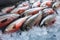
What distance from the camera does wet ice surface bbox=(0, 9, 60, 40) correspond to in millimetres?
1221

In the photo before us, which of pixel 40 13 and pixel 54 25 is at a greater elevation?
pixel 40 13

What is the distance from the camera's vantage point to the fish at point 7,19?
127 centimetres

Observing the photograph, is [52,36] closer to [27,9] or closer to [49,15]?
[49,15]

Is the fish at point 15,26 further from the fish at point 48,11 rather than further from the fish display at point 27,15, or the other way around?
the fish at point 48,11

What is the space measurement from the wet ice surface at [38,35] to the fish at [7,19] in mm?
102

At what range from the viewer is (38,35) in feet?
4.08

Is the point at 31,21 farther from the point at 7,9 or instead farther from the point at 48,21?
the point at 7,9

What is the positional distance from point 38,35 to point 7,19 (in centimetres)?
32

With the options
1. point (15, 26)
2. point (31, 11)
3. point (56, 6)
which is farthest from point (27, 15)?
point (56, 6)

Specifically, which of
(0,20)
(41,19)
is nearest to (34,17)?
(41,19)

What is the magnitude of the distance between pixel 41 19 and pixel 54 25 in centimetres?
13

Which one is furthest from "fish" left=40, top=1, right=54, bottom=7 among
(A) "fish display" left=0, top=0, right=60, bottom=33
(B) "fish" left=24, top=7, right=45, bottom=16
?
(B) "fish" left=24, top=7, right=45, bottom=16

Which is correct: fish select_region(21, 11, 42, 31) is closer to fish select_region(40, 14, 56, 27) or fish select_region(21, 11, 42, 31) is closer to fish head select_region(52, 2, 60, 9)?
fish select_region(40, 14, 56, 27)

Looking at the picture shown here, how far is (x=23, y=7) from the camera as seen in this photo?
1.43 metres
